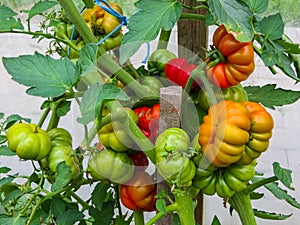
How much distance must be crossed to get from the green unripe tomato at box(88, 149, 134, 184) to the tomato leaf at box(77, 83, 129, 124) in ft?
0.33

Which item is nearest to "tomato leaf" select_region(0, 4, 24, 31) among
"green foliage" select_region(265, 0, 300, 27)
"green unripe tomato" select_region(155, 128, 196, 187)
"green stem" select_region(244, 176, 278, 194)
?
"green unripe tomato" select_region(155, 128, 196, 187)

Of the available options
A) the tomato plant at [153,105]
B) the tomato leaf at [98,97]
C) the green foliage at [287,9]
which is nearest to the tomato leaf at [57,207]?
the tomato plant at [153,105]

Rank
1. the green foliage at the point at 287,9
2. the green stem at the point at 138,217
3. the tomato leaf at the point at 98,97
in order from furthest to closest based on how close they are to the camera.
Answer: the green foliage at the point at 287,9 < the green stem at the point at 138,217 < the tomato leaf at the point at 98,97

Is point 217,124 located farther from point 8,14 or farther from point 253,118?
point 8,14

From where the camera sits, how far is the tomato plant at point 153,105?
0.49 metres

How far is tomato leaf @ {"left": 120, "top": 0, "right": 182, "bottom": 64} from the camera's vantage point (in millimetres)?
468

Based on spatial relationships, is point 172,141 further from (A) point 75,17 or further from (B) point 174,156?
(A) point 75,17

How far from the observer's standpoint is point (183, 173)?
1.68 feet

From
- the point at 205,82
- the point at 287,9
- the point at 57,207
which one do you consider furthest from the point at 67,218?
the point at 287,9

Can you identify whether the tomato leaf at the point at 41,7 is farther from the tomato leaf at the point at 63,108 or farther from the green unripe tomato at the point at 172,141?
the green unripe tomato at the point at 172,141

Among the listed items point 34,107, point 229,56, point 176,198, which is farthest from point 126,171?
point 34,107

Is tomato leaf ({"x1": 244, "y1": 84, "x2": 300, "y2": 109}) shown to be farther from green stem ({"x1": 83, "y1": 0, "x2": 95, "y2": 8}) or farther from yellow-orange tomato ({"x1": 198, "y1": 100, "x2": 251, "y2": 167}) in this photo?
green stem ({"x1": 83, "y1": 0, "x2": 95, "y2": 8})

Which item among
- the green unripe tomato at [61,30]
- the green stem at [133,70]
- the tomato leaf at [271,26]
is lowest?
the green stem at [133,70]

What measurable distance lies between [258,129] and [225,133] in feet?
0.13
